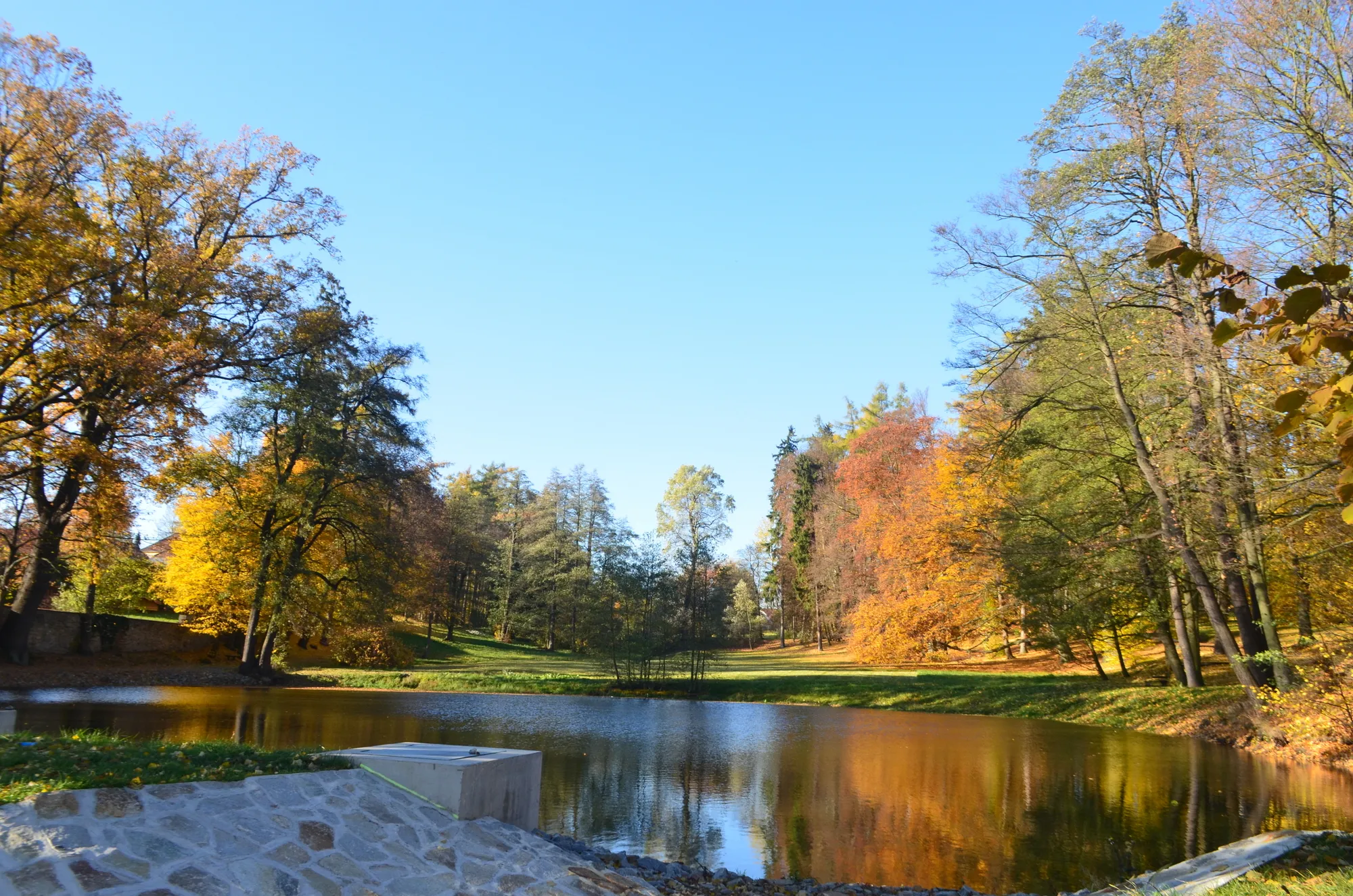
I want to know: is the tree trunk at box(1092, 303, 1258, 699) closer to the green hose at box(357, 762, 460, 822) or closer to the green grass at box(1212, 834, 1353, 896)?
the green grass at box(1212, 834, 1353, 896)

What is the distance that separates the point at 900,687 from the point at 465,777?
19.4 meters

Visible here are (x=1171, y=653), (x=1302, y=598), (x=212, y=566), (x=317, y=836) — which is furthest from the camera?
(x=212, y=566)

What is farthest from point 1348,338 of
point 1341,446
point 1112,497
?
point 1112,497

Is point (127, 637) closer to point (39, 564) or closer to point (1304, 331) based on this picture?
point (39, 564)

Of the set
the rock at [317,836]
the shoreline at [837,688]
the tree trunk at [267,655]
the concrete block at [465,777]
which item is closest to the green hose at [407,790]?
the concrete block at [465,777]

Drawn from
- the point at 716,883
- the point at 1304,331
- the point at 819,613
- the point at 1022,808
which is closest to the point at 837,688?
the point at 1022,808

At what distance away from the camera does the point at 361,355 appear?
80.4 ft

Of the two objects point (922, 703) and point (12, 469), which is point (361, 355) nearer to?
point (12, 469)

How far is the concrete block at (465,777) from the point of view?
20.3 ft

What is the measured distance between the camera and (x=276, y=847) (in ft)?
16.1

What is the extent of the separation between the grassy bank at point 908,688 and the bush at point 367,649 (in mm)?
790

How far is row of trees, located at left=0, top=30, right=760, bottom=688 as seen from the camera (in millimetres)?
14258

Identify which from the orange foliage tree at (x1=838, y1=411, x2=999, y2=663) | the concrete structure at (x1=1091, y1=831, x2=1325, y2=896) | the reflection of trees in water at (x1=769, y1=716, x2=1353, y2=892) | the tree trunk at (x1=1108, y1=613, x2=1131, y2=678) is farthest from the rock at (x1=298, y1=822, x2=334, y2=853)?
the tree trunk at (x1=1108, y1=613, x2=1131, y2=678)

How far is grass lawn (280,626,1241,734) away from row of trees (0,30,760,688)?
1514mm
